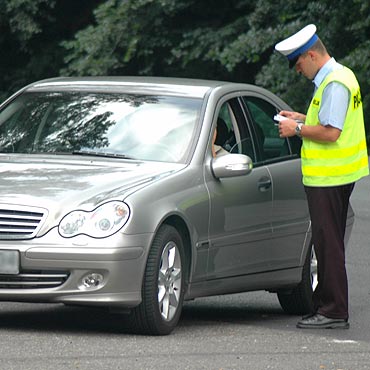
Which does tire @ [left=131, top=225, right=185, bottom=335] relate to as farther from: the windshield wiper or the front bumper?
the windshield wiper

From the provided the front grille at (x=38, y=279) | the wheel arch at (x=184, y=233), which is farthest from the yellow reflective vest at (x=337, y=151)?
the front grille at (x=38, y=279)

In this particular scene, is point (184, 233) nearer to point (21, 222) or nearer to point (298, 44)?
point (21, 222)

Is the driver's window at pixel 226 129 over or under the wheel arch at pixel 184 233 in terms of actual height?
over

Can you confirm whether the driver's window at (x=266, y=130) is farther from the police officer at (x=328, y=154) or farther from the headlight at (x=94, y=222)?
the headlight at (x=94, y=222)

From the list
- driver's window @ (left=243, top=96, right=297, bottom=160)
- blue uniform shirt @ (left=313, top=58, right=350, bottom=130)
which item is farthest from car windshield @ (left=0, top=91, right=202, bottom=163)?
blue uniform shirt @ (left=313, top=58, right=350, bottom=130)

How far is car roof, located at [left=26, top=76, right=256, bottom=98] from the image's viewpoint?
9656 mm

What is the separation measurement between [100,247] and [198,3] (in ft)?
66.5

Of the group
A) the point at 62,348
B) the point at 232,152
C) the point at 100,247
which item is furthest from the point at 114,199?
the point at 232,152

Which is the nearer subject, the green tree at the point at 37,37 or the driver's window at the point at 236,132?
the driver's window at the point at 236,132

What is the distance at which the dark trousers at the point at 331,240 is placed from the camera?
29.9 feet

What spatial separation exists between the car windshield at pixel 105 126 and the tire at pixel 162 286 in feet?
2.32

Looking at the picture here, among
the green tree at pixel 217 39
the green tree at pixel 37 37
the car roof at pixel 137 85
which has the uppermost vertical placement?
the car roof at pixel 137 85

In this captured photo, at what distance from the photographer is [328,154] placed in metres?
9.09

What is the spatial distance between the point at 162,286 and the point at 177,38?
64.6 ft
